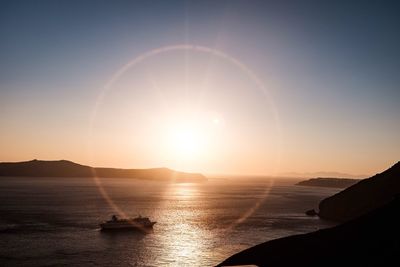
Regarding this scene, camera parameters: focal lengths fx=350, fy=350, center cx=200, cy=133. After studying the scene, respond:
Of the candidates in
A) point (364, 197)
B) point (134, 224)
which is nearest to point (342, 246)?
point (134, 224)

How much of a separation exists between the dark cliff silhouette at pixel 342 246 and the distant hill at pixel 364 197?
158 ft

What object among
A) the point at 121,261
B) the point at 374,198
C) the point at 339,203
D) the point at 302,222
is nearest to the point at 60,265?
the point at 121,261

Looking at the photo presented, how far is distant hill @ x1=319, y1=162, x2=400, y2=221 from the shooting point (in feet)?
252

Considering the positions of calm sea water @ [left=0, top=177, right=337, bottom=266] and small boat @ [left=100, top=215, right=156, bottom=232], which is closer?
calm sea water @ [left=0, top=177, right=337, bottom=266]

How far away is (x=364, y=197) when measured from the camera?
84.9 m

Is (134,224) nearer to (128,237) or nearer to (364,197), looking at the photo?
(128,237)

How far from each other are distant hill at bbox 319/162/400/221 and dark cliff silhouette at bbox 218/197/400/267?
158 feet

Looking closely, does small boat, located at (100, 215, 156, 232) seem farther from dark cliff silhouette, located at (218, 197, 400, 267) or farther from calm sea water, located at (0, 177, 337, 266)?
dark cliff silhouette, located at (218, 197, 400, 267)

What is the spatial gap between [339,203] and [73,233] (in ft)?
222

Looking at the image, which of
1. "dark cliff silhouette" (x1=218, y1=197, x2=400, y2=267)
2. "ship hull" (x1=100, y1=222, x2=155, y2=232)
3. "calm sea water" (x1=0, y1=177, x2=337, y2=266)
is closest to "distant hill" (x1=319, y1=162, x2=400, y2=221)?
"calm sea water" (x1=0, y1=177, x2=337, y2=266)

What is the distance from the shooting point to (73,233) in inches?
2534

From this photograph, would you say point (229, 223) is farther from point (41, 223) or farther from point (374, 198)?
point (41, 223)

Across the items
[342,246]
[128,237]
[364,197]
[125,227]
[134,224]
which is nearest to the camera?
[342,246]

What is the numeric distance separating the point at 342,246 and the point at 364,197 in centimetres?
6327
